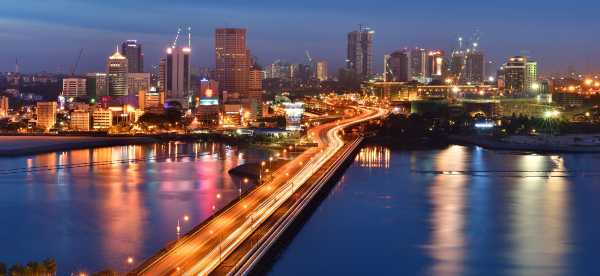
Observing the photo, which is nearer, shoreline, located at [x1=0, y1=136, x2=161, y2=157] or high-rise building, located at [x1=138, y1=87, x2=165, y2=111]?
shoreline, located at [x1=0, y1=136, x2=161, y2=157]

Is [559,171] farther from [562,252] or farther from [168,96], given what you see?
[168,96]

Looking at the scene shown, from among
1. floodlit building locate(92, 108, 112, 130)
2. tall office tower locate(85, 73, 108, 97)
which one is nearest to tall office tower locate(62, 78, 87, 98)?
tall office tower locate(85, 73, 108, 97)

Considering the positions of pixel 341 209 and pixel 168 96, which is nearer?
pixel 341 209

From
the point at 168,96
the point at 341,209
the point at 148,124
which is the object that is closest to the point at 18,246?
the point at 341,209

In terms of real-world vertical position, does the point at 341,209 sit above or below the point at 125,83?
below

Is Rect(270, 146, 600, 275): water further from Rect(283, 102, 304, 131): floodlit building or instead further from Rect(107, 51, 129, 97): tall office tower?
Rect(107, 51, 129, 97): tall office tower

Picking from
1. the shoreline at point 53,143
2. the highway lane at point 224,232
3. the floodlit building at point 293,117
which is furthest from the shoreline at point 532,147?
the highway lane at point 224,232
